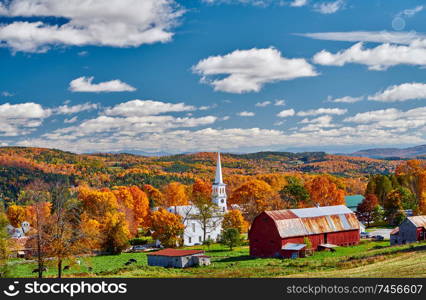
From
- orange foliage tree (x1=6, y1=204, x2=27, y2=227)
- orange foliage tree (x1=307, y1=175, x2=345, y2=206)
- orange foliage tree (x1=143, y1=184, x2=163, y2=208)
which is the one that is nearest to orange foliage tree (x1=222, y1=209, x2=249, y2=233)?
orange foliage tree (x1=307, y1=175, x2=345, y2=206)

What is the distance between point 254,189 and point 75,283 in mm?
74248

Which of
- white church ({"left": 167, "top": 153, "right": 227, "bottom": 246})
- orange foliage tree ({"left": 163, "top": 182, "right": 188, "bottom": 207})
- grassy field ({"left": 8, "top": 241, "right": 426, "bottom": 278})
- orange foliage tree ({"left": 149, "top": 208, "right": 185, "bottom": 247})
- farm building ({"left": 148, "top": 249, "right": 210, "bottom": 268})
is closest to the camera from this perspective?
grassy field ({"left": 8, "top": 241, "right": 426, "bottom": 278})

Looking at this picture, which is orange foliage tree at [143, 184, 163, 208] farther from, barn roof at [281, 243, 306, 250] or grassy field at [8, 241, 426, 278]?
barn roof at [281, 243, 306, 250]

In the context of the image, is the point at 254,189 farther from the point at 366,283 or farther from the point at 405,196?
the point at 366,283

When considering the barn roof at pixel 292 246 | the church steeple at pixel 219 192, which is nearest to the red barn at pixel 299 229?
the barn roof at pixel 292 246

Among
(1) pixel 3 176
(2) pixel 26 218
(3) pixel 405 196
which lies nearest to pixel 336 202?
(3) pixel 405 196

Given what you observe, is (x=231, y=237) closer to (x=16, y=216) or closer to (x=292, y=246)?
(x=292, y=246)

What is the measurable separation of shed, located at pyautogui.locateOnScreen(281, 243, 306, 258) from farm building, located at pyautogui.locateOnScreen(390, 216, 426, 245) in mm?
12937

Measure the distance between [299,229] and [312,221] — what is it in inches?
132

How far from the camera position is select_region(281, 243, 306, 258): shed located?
5831cm

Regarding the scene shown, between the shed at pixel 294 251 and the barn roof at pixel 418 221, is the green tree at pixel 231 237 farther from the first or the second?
the barn roof at pixel 418 221

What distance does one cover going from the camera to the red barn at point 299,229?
61.2 m

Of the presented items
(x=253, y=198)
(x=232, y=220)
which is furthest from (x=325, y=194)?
(x=232, y=220)

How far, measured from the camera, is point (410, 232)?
6225 cm
